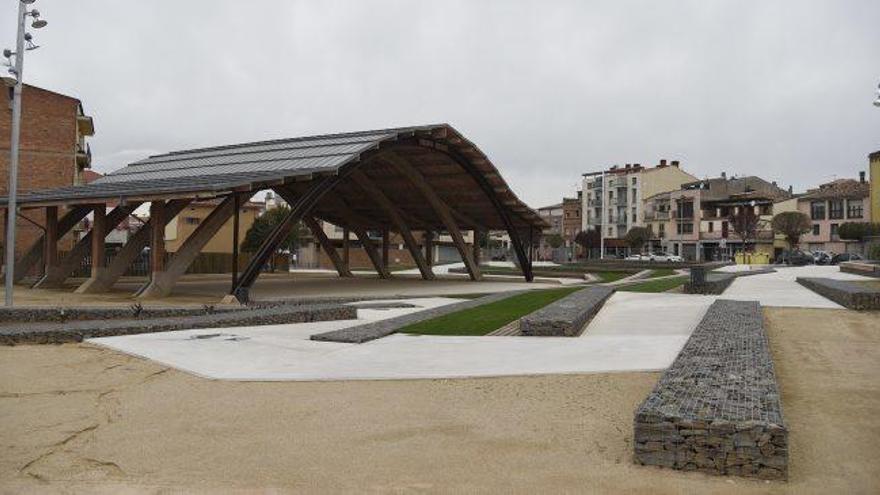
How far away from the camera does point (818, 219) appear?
8519 cm

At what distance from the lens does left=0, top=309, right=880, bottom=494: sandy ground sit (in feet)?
20.0

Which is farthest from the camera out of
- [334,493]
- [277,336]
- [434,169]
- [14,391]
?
[434,169]

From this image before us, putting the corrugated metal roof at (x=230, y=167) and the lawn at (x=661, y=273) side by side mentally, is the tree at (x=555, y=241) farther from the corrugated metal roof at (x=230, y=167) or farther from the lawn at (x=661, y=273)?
the corrugated metal roof at (x=230, y=167)

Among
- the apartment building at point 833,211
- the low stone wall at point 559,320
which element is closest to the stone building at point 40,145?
the low stone wall at point 559,320

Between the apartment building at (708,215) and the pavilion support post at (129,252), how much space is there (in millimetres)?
76809

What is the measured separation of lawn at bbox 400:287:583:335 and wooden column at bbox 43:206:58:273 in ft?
73.2

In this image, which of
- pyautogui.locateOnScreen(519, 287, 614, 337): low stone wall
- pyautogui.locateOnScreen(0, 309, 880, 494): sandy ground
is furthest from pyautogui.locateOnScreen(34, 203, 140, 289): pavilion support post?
pyautogui.locateOnScreen(519, 287, 614, 337): low stone wall

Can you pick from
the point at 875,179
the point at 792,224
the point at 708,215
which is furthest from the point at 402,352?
the point at 708,215

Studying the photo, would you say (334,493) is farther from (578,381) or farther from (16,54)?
(16,54)

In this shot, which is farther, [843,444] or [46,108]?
[46,108]

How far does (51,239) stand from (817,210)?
86650 mm

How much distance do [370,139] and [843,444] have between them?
25.2 m

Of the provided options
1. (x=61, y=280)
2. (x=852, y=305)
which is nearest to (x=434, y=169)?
(x=61, y=280)

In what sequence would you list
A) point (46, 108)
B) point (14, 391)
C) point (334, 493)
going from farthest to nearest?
point (46, 108) < point (14, 391) < point (334, 493)
